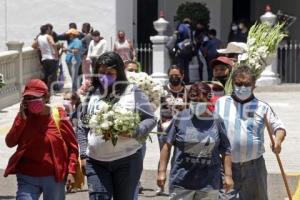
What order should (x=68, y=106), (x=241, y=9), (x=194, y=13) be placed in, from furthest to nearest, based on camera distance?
(x=241, y=9), (x=194, y=13), (x=68, y=106)

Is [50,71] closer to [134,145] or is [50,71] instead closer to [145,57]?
[145,57]

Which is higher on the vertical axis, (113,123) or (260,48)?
(260,48)

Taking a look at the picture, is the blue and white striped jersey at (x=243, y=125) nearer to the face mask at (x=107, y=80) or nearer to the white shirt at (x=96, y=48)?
the face mask at (x=107, y=80)

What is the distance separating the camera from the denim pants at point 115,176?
25.9 feet

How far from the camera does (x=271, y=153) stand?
1464 centimetres

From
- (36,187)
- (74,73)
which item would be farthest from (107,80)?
(74,73)

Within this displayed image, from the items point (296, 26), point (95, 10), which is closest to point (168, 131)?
point (95, 10)

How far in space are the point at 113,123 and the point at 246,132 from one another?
129 centimetres

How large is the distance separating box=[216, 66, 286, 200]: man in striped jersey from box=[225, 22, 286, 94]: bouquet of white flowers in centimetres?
122

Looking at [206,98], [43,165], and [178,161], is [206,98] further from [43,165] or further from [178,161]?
[43,165]

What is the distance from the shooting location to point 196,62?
77.9 ft

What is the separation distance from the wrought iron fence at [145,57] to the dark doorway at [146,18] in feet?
8.99

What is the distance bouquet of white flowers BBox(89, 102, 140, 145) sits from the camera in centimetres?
791

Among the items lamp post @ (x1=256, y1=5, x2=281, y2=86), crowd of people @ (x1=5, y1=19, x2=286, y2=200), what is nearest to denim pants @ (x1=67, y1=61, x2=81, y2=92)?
lamp post @ (x1=256, y1=5, x2=281, y2=86)
